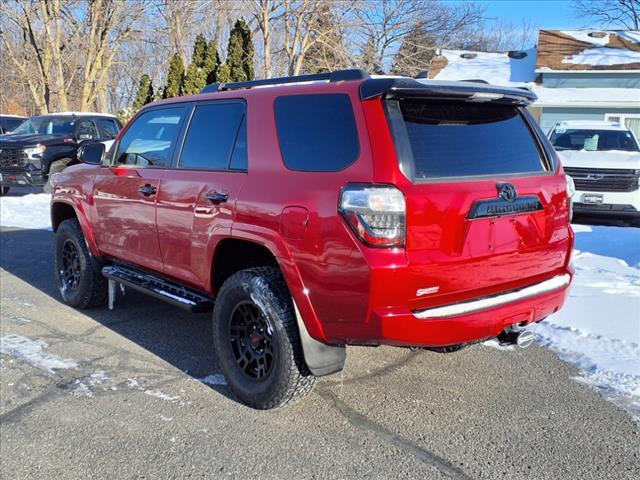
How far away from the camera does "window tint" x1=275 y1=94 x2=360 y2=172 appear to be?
10.0 ft

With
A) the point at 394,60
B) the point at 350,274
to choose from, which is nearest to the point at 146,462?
the point at 350,274

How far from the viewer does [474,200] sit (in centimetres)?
303

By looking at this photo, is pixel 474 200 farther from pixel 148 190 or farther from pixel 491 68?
pixel 491 68

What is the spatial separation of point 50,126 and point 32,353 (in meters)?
11.0

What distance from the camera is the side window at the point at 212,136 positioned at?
3797 mm

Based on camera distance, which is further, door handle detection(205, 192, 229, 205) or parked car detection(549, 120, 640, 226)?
parked car detection(549, 120, 640, 226)

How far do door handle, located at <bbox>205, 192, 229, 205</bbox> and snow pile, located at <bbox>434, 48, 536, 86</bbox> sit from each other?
1886cm

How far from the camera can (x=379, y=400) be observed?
3.69m

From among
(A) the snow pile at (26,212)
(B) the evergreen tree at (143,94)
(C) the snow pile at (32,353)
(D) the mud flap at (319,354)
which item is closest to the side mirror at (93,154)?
(C) the snow pile at (32,353)

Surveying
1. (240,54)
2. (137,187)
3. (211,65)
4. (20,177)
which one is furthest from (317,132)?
(211,65)

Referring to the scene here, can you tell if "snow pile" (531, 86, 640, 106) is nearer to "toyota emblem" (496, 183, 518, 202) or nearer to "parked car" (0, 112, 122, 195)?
"parked car" (0, 112, 122, 195)

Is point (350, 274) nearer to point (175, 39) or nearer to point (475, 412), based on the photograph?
point (475, 412)

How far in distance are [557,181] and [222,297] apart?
7.10 ft

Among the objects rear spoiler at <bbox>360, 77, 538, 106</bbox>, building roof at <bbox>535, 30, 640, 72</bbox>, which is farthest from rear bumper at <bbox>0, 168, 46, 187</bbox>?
building roof at <bbox>535, 30, 640, 72</bbox>
